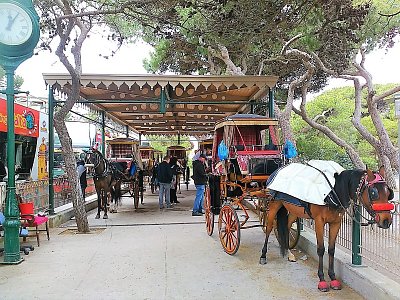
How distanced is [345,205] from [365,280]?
2.87 feet

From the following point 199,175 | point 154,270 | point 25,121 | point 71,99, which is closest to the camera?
point 154,270

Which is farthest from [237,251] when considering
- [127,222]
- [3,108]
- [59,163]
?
[59,163]

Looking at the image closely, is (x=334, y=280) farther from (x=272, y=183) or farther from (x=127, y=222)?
(x=127, y=222)

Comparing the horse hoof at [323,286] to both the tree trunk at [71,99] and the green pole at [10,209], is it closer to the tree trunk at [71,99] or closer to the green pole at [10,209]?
the green pole at [10,209]

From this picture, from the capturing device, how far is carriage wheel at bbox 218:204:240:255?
7.07 meters

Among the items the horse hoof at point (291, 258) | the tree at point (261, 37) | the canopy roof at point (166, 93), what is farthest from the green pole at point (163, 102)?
the horse hoof at point (291, 258)

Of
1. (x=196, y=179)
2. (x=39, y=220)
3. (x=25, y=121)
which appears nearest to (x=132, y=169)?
(x=196, y=179)

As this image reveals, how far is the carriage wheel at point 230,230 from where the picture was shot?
7070 mm

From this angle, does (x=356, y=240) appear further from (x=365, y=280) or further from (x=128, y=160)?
(x=128, y=160)

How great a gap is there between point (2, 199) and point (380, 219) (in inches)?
281

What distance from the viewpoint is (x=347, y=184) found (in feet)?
17.0

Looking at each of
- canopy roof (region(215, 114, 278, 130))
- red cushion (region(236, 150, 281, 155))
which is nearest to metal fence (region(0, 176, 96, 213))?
canopy roof (region(215, 114, 278, 130))

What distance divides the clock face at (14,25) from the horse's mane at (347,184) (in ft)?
16.5

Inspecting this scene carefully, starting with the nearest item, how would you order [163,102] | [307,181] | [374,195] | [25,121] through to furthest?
[374,195], [307,181], [163,102], [25,121]
